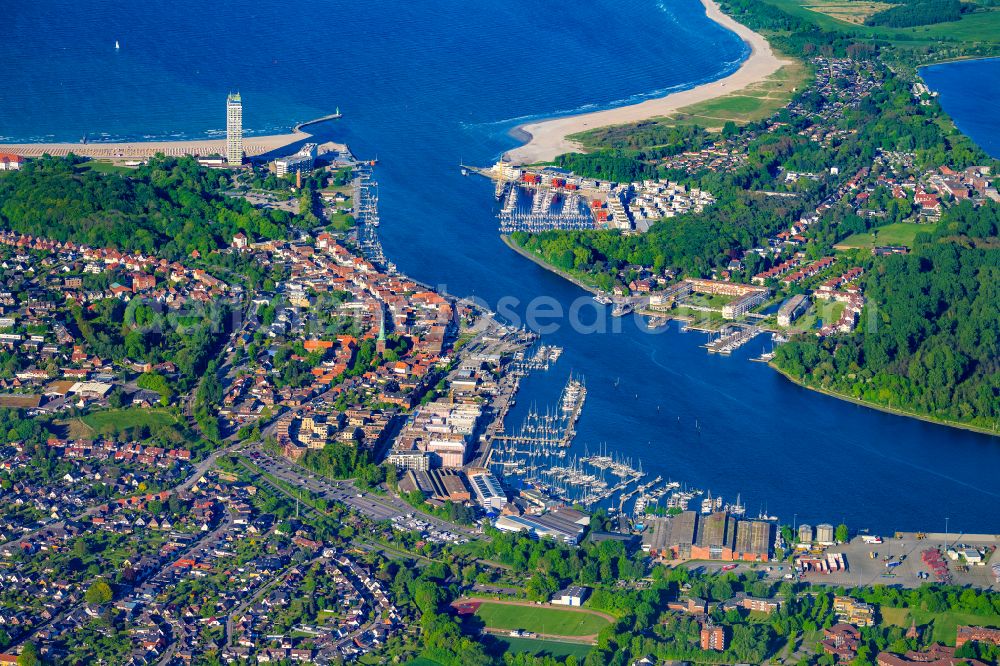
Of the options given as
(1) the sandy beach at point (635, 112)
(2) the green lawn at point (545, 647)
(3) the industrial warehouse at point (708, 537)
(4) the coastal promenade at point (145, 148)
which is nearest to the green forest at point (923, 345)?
(3) the industrial warehouse at point (708, 537)

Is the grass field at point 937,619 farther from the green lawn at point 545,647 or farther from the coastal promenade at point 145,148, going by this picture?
the coastal promenade at point 145,148

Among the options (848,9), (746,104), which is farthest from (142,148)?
(848,9)

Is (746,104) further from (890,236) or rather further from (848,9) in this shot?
(848,9)

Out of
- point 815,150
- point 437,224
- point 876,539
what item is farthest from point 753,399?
point 815,150

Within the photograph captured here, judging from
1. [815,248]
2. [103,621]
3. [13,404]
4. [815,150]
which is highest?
[815,150]

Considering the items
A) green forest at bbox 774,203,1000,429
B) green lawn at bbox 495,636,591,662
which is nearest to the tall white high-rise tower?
green forest at bbox 774,203,1000,429

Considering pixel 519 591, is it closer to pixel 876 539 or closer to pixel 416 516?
pixel 416 516

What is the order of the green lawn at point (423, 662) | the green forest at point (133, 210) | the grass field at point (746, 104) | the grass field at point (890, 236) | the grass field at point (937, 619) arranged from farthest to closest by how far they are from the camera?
the grass field at point (746, 104) < the grass field at point (890, 236) < the green forest at point (133, 210) < the grass field at point (937, 619) < the green lawn at point (423, 662)
